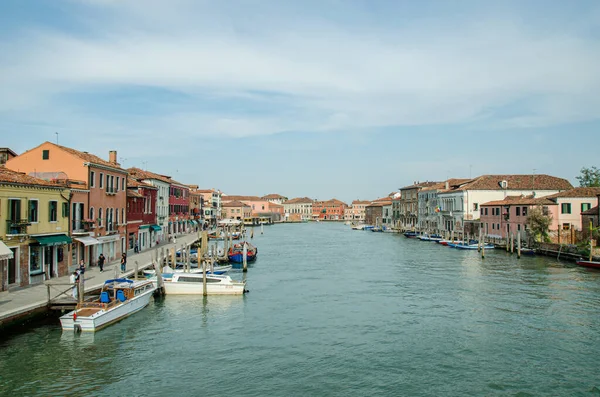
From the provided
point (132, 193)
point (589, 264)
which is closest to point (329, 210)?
point (589, 264)

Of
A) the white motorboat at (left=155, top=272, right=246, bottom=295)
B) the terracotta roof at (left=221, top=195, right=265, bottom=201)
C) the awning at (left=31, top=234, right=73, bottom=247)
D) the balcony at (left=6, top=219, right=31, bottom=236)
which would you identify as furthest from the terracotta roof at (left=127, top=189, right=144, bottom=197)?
the terracotta roof at (left=221, top=195, right=265, bottom=201)

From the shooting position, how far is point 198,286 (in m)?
23.6

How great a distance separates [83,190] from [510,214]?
40.9 meters

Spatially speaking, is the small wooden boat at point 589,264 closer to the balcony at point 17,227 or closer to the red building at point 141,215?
the red building at point 141,215

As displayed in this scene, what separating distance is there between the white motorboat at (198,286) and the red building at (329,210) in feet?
523

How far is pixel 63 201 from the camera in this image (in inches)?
931

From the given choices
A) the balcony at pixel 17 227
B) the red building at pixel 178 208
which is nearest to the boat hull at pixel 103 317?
the balcony at pixel 17 227

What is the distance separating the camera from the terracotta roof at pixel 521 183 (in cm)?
5966

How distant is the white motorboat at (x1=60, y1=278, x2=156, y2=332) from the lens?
16594 mm

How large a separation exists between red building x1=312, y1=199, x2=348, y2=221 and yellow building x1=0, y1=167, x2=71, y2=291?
161 m

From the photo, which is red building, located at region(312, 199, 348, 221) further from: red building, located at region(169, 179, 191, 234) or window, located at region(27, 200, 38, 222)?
window, located at region(27, 200, 38, 222)

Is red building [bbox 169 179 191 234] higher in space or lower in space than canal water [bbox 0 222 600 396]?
higher

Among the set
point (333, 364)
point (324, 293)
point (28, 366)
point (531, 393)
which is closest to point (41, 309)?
point (28, 366)

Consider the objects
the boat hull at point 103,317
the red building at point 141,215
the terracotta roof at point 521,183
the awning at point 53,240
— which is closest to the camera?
the boat hull at point 103,317
